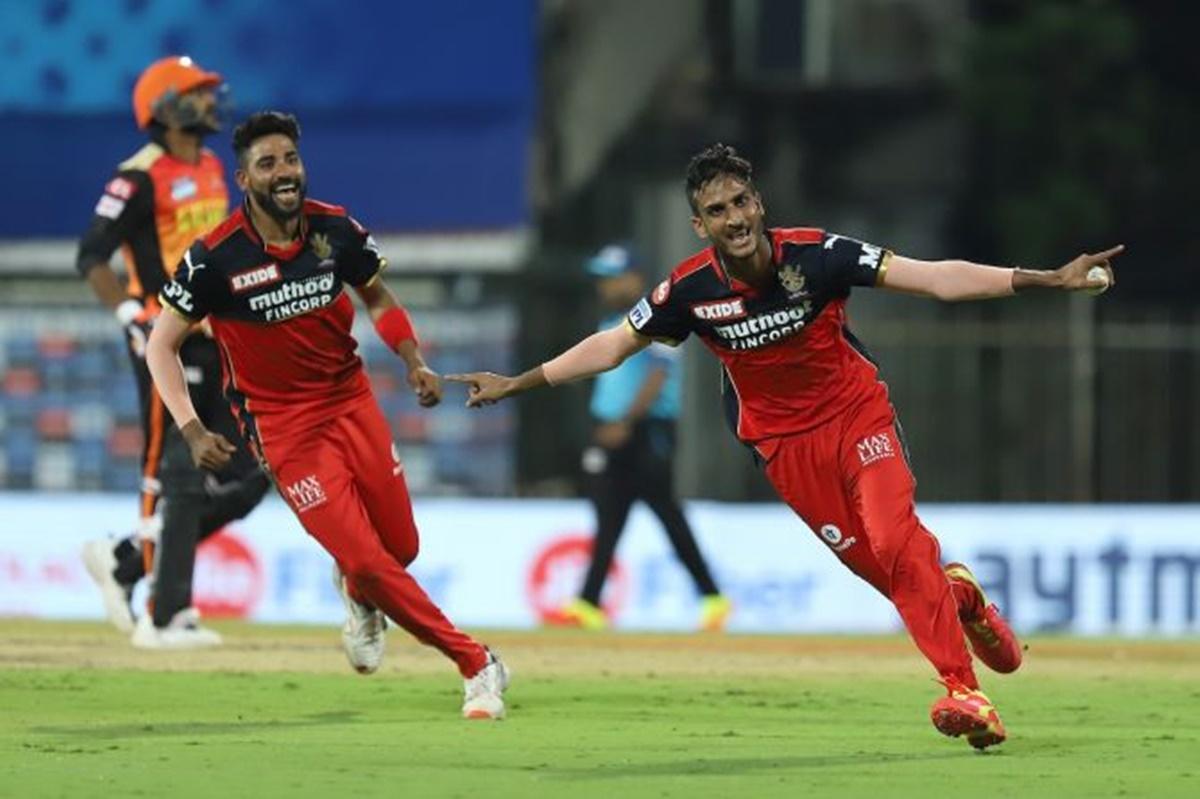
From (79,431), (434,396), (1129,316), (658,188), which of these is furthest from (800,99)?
(434,396)

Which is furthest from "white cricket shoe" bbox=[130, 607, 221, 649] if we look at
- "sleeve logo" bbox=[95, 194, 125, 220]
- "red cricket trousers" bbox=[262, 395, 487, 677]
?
"red cricket trousers" bbox=[262, 395, 487, 677]

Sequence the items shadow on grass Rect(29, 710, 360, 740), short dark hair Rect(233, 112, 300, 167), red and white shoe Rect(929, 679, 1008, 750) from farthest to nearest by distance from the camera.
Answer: short dark hair Rect(233, 112, 300, 167)
shadow on grass Rect(29, 710, 360, 740)
red and white shoe Rect(929, 679, 1008, 750)

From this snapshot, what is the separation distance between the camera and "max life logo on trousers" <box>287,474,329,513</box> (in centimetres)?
1244

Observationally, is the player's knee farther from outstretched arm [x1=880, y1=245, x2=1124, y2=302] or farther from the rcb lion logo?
outstretched arm [x1=880, y1=245, x2=1124, y2=302]

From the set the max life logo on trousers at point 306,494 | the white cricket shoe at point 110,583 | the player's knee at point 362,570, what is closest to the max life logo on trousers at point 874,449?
the player's knee at point 362,570

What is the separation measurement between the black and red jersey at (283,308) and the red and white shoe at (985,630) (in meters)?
2.58

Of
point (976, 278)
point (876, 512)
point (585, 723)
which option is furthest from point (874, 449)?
point (585, 723)

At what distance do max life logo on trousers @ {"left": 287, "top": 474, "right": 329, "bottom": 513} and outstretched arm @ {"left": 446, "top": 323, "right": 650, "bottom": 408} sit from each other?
3.04ft

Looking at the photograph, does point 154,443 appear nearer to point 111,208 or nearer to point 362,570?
point 111,208

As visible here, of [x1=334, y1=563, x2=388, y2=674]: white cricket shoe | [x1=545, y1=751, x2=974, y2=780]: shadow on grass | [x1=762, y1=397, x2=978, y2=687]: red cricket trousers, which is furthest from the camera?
[x1=334, y1=563, x2=388, y2=674]: white cricket shoe

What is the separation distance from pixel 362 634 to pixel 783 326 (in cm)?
264

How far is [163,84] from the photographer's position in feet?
50.1

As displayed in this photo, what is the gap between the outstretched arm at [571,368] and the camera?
1172 cm

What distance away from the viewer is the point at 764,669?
1541 cm
